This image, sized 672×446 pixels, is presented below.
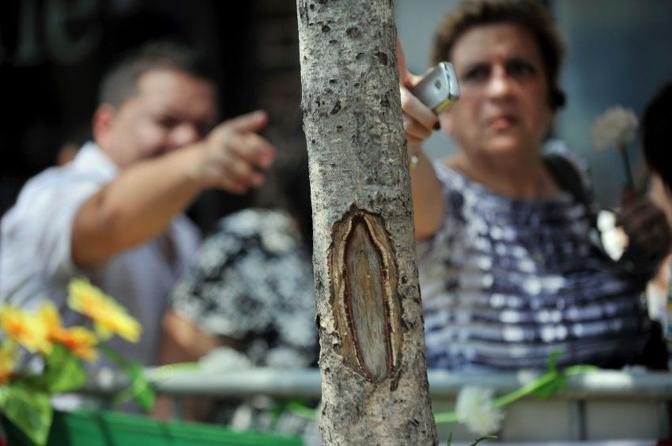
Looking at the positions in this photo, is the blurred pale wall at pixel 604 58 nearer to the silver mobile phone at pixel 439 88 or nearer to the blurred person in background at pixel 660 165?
the blurred person in background at pixel 660 165

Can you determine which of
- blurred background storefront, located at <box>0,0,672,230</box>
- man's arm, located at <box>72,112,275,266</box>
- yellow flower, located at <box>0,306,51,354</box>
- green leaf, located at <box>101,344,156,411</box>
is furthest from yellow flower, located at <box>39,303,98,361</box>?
blurred background storefront, located at <box>0,0,672,230</box>

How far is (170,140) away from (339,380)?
2511 millimetres

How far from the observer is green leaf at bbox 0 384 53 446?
2.35 metres

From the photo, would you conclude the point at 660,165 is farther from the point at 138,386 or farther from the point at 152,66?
the point at 152,66

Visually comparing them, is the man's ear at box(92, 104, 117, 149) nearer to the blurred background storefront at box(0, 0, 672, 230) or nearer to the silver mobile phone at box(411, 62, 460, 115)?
the blurred background storefront at box(0, 0, 672, 230)

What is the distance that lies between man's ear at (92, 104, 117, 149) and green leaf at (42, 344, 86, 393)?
1.53 meters

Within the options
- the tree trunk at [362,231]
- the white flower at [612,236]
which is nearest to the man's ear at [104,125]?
the white flower at [612,236]

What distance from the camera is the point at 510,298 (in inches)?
99.4

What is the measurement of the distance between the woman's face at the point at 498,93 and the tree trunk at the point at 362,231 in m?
1.31

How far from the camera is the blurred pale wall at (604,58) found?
4.39 metres

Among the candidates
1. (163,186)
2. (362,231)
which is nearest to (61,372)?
(163,186)

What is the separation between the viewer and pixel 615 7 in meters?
4.51

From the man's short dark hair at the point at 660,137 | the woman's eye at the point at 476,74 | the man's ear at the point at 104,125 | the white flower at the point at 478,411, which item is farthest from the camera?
the man's ear at the point at 104,125

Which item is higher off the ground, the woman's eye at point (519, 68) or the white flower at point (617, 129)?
the woman's eye at point (519, 68)
